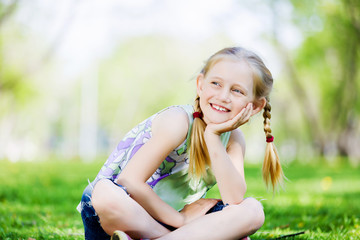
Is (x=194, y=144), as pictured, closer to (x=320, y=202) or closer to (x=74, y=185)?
A: (x=320, y=202)

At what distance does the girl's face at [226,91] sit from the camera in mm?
2716

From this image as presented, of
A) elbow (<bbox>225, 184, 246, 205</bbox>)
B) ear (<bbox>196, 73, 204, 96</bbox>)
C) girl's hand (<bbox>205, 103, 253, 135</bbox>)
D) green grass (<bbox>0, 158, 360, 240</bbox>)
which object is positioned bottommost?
green grass (<bbox>0, 158, 360, 240</bbox>)

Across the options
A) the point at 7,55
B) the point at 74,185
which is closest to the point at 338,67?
the point at 7,55

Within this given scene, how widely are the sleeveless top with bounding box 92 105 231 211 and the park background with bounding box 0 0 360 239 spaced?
533 mm

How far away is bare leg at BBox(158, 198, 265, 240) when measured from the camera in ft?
7.93

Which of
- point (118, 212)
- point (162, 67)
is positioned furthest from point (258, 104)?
point (162, 67)

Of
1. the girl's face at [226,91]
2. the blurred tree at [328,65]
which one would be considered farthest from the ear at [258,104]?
the blurred tree at [328,65]

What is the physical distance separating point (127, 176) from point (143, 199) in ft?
0.48

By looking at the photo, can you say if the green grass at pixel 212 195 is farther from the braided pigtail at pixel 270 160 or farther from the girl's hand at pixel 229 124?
the girl's hand at pixel 229 124

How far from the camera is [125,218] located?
238 centimetres

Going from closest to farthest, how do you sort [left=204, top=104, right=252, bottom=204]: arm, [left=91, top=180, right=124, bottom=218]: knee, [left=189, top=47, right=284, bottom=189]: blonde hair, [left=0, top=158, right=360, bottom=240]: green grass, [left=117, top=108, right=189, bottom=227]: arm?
[left=91, top=180, right=124, bottom=218]: knee → [left=117, top=108, right=189, bottom=227]: arm → [left=204, top=104, right=252, bottom=204]: arm → [left=189, top=47, right=284, bottom=189]: blonde hair → [left=0, top=158, right=360, bottom=240]: green grass

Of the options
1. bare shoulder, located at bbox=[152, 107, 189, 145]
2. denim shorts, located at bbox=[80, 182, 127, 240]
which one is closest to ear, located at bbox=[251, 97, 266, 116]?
bare shoulder, located at bbox=[152, 107, 189, 145]

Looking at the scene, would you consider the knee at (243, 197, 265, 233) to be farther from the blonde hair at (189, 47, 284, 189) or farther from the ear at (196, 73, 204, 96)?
the ear at (196, 73, 204, 96)

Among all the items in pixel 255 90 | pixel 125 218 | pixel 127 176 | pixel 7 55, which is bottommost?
pixel 125 218
